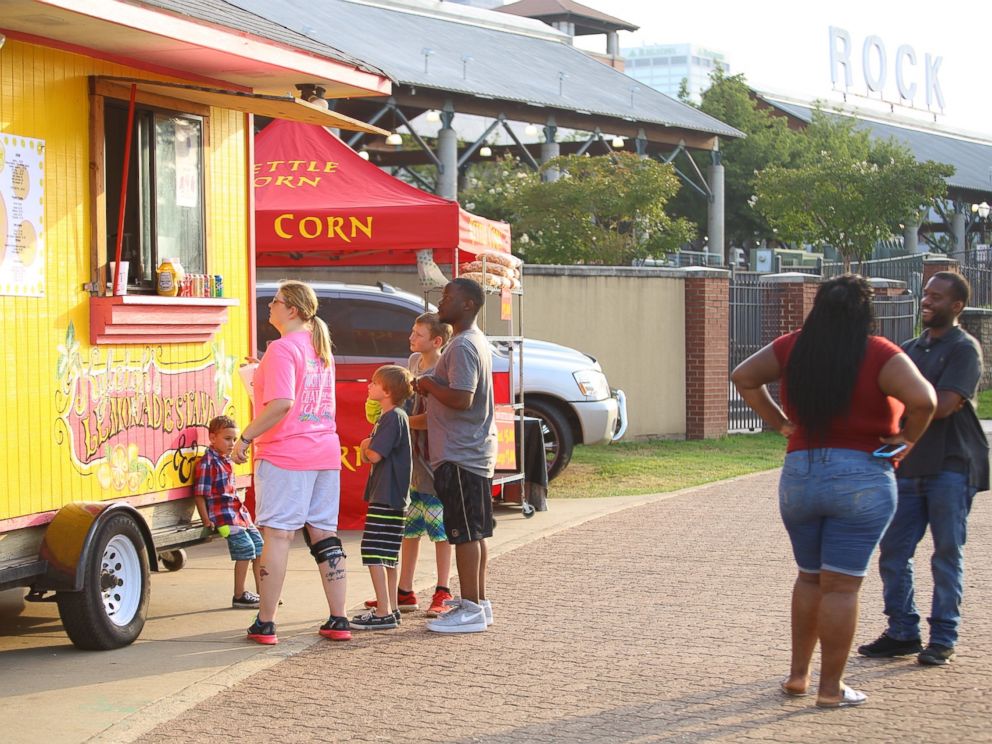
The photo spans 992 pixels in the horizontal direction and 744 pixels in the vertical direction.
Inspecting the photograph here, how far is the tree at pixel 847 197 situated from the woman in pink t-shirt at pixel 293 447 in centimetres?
3235

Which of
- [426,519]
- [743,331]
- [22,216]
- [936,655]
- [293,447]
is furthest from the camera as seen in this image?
[743,331]

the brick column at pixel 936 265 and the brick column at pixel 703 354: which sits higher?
the brick column at pixel 936 265

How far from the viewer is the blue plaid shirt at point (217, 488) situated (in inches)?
319

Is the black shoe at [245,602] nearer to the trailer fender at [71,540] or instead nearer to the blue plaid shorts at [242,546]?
the blue plaid shorts at [242,546]

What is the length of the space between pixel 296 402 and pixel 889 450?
290 centimetres

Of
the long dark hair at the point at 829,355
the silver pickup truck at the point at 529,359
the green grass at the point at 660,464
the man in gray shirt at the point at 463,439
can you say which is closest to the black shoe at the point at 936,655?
the long dark hair at the point at 829,355

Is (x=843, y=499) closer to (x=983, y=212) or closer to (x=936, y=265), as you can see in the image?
(x=936, y=265)

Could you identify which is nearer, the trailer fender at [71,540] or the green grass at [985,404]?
the trailer fender at [71,540]

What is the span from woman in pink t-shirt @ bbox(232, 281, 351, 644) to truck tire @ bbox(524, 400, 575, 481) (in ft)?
22.6

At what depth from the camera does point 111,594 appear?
23.6ft

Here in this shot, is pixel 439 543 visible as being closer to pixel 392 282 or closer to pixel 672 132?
pixel 392 282

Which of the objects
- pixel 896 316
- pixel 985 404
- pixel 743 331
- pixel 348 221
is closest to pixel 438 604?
pixel 348 221

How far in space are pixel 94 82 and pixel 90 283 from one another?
3.39ft

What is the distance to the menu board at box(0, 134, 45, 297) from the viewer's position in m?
6.75
